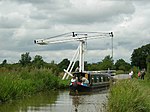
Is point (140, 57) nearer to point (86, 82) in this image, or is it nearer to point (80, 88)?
point (86, 82)

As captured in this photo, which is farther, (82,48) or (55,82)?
(82,48)

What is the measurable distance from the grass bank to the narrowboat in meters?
2.22

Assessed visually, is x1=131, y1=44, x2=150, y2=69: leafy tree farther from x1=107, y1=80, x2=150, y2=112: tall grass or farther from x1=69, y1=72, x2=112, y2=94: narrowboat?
x1=107, y1=80, x2=150, y2=112: tall grass

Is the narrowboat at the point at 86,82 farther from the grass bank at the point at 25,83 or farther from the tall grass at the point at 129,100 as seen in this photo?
the tall grass at the point at 129,100

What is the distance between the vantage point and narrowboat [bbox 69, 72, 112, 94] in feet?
122

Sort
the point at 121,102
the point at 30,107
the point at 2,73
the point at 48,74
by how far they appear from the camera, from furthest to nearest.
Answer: the point at 48,74 → the point at 2,73 → the point at 30,107 → the point at 121,102

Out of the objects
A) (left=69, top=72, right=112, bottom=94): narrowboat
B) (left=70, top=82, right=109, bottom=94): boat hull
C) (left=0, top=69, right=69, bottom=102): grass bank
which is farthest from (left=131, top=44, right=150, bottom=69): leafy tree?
(left=70, top=82, right=109, bottom=94): boat hull

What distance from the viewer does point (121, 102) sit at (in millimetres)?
15094

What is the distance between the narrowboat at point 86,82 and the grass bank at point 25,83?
222 cm

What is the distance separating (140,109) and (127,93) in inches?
31.5

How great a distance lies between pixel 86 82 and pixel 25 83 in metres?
9.42

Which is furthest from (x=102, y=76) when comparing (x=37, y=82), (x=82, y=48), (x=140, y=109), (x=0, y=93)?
(x=140, y=109)

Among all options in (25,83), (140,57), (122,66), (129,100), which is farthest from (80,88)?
(140,57)

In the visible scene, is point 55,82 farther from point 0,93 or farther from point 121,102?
point 121,102
